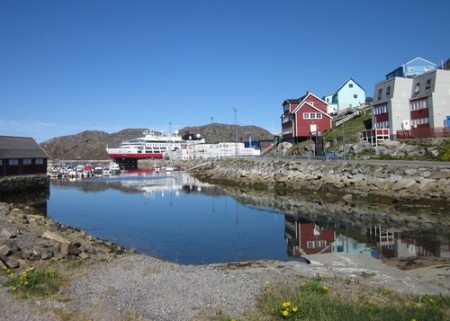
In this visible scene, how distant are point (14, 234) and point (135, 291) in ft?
29.6

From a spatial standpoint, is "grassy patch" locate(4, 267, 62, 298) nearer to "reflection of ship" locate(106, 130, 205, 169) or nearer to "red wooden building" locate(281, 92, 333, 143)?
"red wooden building" locate(281, 92, 333, 143)

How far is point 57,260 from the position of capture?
1339cm

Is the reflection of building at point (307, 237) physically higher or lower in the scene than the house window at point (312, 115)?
lower

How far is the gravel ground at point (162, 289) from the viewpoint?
834cm

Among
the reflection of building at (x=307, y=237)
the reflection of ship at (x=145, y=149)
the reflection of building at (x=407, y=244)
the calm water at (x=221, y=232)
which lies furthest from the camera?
the reflection of ship at (x=145, y=149)

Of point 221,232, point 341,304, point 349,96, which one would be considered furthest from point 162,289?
point 349,96

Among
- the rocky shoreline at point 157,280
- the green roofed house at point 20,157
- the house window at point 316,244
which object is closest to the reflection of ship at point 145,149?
the green roofed house at point 20,157

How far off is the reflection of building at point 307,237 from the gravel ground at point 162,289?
4783mm

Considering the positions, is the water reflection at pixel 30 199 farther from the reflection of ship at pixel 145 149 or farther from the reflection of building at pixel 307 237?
the reflection of ship at pixel 145 149

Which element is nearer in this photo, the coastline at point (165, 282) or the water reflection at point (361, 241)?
the coastline at point (165, 282)

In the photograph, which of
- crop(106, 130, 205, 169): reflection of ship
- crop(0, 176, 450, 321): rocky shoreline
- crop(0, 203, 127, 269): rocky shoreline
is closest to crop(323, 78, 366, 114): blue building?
crop(106, 130, 205, 169): reflection of ship

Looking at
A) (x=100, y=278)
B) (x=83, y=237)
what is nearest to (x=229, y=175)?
(x=83, y=237)

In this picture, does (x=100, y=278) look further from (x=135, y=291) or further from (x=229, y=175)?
(x=229, y=175)

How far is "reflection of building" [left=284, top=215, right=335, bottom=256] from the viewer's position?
18891mm
